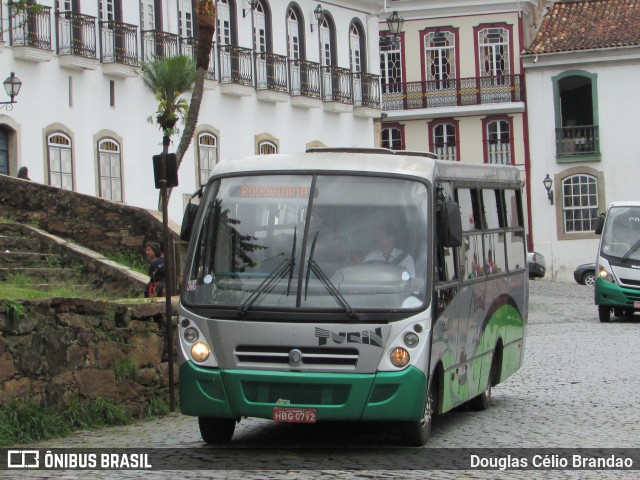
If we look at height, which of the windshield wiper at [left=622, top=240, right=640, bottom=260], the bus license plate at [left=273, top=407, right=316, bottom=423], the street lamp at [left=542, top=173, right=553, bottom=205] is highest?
the street lamp at [left=542, top=173, right=553, bottom=205]

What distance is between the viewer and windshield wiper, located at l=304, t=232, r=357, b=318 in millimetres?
11672

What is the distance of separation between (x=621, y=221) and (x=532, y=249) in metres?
27.2

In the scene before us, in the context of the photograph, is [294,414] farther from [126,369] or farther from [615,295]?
[615,295]

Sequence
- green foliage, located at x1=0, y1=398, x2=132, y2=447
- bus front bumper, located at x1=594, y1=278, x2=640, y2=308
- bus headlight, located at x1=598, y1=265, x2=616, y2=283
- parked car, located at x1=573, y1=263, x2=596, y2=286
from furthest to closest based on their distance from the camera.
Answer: parked car, located at x1=573, y1=263, x2=596, y2=286, bus headlight, located at x1=598, y1=265, x2=616, y2=283, bus front bumper, located at x1=594, y1=278, x2=640, y2=308, green foliage, located at x1=0, y1=398, x2=132, y2=447

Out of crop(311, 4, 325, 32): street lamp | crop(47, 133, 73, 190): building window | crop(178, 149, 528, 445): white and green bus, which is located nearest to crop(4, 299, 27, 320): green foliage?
crop(178, 149, 528, 445): white and green bus

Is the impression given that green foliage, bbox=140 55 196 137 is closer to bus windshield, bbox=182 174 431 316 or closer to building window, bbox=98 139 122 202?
building window, bbox=98 139 122 202

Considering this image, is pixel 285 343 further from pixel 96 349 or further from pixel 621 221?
pixel 621 221

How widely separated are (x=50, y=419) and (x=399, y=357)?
328 centimetres

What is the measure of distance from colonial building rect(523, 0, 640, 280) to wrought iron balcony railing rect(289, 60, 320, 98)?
17.5m

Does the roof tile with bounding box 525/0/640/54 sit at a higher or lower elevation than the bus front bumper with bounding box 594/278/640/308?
higher

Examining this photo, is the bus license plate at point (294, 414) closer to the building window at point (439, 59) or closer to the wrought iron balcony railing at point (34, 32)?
the wrought iron balcony railing at point (34, 32)

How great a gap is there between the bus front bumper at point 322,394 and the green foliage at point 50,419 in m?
1.75

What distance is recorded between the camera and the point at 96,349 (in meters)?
14.1

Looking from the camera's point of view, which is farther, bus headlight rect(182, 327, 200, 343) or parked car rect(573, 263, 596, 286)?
parked car rect(573, 263, 596, 286)
